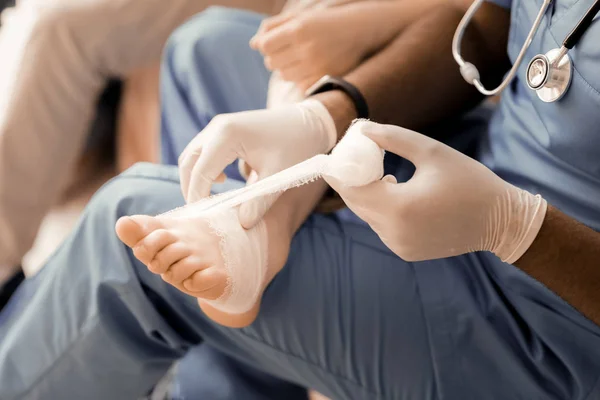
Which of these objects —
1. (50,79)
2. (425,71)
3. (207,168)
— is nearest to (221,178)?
(207,168)

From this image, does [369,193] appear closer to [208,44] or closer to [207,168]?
[207,168]

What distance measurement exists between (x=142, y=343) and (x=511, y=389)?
389 mm

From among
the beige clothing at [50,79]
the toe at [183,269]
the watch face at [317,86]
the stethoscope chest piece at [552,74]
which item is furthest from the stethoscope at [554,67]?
the beige clothing at [50,79]

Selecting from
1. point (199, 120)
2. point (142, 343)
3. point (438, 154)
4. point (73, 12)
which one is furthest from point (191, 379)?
point (73, 12)

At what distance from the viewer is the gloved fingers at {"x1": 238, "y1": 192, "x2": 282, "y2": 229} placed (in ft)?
1.74

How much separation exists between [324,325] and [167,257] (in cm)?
18

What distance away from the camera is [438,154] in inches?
18.7

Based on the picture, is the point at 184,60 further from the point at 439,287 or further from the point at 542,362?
the point at 542,362

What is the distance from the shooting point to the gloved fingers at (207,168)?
0.54m

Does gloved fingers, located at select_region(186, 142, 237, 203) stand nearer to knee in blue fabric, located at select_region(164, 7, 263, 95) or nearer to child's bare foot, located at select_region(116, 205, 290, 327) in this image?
child's bare foot, located at select_region(116, 205, 290, 327)

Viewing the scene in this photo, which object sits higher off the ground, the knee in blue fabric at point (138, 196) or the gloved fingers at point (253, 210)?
the gloved fingers at point (253, 210)

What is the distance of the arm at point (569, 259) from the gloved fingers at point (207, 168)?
0.29 metres

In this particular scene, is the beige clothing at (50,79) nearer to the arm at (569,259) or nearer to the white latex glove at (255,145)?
the white latex glove at (255,145)

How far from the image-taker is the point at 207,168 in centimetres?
54
